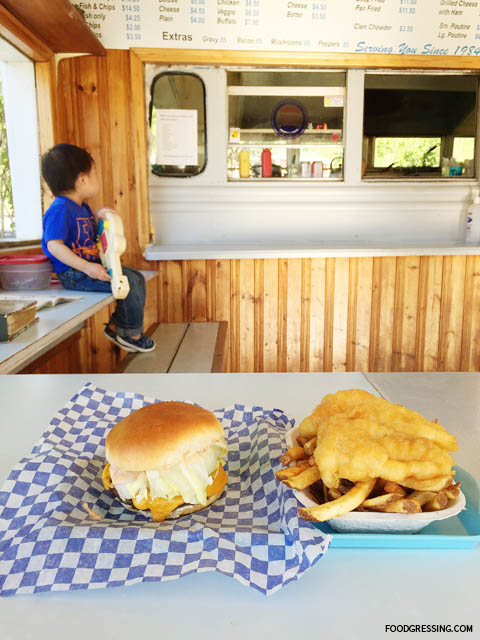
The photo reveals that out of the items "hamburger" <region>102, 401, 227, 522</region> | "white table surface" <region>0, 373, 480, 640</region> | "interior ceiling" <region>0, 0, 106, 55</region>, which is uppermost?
"interior ceiling" <region>0, 0, 106, 55</region>

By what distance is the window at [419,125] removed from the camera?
3627 mm

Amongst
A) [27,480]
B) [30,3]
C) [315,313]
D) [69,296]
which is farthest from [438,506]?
[315,313]

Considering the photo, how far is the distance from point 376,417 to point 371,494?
0.35 ft

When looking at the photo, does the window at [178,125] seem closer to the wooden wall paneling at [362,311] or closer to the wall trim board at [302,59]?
the wall trim board at [302,59]

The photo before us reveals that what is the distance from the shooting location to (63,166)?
9.51 feet

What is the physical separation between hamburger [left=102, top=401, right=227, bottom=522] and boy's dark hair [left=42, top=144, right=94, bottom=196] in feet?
8.26

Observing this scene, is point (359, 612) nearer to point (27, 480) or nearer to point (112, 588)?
point (112, 588)

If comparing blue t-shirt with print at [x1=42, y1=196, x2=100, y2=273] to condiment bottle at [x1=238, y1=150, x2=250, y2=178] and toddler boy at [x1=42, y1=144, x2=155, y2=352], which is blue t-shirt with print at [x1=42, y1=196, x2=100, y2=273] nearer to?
toddler boy at [x1=42, y1=144, x2=155, y2=352]

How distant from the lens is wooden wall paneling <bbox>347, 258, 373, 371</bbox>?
3734 millimetres

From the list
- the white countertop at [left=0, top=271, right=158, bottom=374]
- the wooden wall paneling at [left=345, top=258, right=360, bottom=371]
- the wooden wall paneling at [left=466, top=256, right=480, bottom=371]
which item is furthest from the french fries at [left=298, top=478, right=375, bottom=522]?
the wooden wall paneling at [left=466, top=256, right=480, bottom=371]

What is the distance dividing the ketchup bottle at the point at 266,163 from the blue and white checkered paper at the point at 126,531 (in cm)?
308

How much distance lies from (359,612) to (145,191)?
337cm

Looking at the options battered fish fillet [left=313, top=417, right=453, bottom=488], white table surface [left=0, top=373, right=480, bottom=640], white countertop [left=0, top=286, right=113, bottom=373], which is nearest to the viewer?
white table surface [left=0, top=373, right=480, bottom=640]

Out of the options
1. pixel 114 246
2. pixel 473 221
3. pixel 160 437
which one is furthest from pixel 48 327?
pixel 473 221
